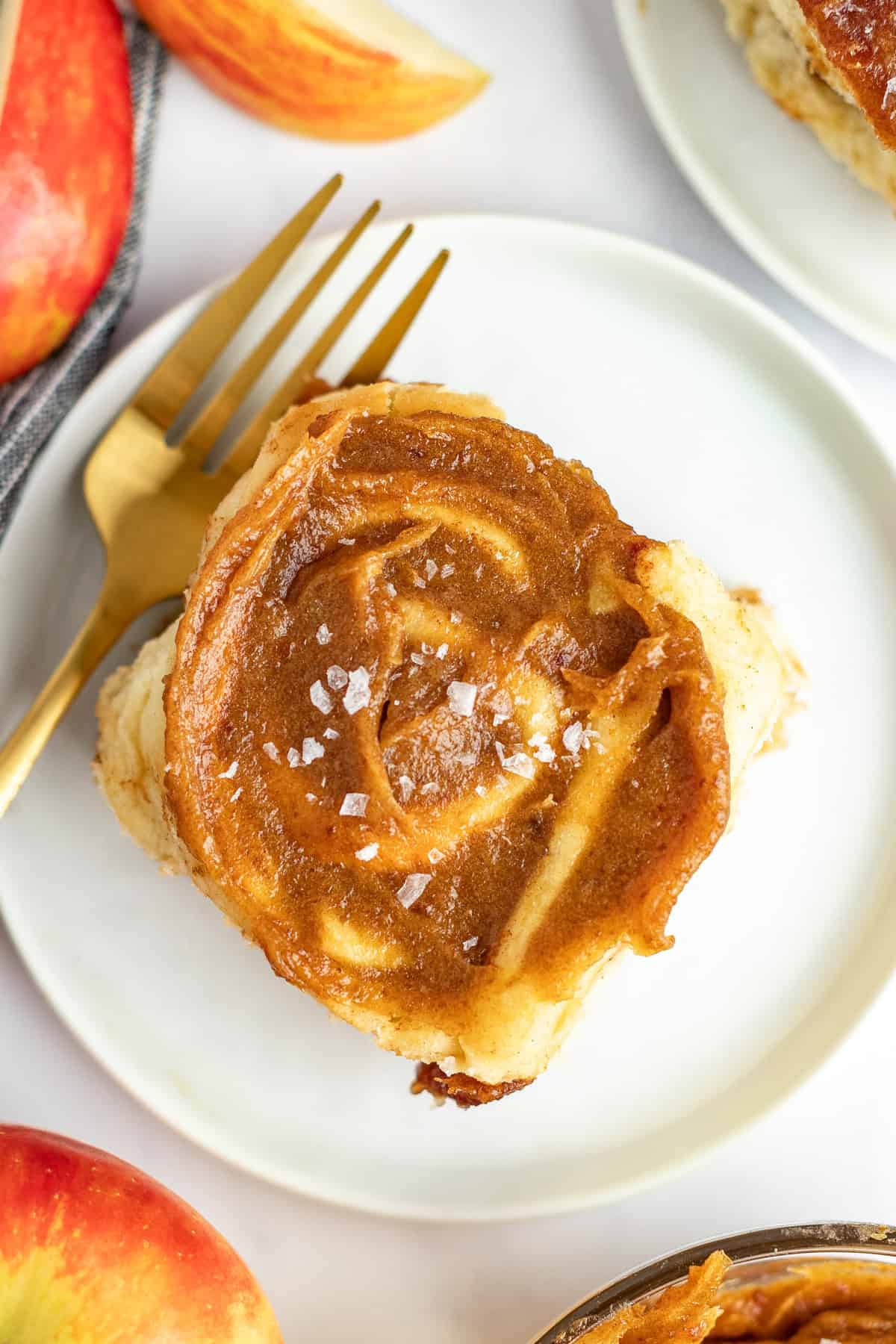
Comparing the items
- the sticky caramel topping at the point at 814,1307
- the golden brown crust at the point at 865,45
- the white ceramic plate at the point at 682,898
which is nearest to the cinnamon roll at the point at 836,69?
the golden brown crust at the point at 865,45

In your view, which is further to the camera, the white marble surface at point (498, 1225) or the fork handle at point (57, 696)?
the white marble surface at point (498, 1225)

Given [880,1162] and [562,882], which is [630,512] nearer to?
[562,882]

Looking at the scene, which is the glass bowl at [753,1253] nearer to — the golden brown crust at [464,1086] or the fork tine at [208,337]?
the golden brown crust at [464,1086]

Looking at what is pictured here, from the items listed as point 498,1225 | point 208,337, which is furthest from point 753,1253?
point 208,337

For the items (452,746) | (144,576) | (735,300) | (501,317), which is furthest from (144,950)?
(735,300)

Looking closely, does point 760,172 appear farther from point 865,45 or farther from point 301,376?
point 301,376

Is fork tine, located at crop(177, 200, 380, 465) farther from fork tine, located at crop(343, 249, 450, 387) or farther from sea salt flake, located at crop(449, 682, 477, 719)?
sea salt flake, located at crop(449, 682, 477, 719)
